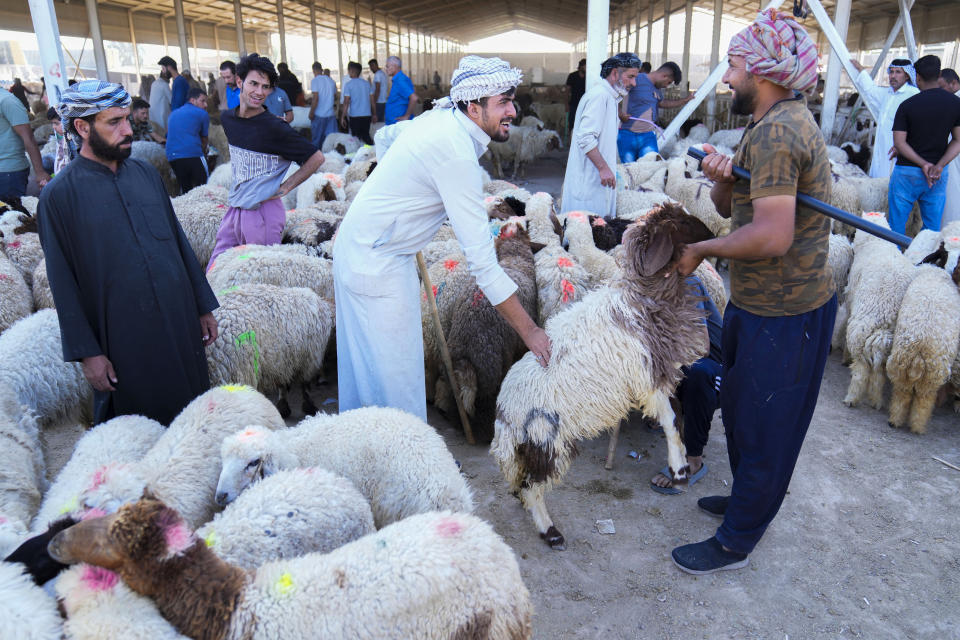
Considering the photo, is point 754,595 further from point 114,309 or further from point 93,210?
point 93,210

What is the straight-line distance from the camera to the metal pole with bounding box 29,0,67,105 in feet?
19.9

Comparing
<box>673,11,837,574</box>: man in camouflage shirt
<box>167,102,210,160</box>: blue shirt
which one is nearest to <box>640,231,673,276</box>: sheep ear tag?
<box>673,11,837,574</box>: man in camouflage shirt

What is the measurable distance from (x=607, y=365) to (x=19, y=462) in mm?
2534

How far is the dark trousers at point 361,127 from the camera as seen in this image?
12.9m

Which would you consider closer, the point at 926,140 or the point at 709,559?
the point at 709,559

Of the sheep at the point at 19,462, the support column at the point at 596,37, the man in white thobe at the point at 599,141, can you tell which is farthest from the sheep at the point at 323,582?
the support column at the point at 596,37

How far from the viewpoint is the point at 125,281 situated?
261 cm

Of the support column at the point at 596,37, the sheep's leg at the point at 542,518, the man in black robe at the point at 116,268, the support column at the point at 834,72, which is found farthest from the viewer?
the support column at the point at 834,72

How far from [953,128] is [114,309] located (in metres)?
7.15

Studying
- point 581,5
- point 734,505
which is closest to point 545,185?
point 734,505

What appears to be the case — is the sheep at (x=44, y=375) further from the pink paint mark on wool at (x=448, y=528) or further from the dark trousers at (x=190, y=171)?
the dark trousers at (x=190, y=171)

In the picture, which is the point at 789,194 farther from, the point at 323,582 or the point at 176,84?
the point at 176,84

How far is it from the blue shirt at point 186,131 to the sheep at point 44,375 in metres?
4.88

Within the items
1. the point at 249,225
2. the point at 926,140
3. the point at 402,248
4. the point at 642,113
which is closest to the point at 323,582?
the point at 402,248
